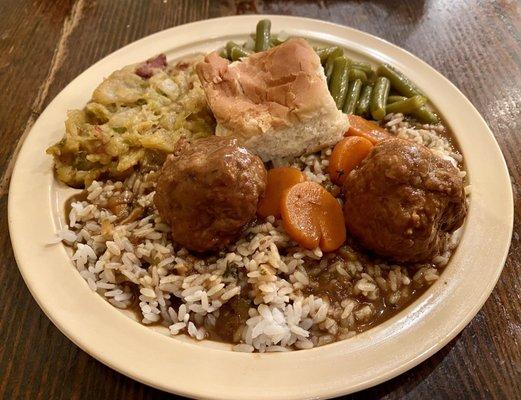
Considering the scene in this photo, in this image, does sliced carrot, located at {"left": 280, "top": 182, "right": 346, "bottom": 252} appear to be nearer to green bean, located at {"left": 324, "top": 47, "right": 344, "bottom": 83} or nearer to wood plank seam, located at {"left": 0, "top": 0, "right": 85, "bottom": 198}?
green bean, located at {"left": 324, "top": 47, "right": 344, "bottom": 83}

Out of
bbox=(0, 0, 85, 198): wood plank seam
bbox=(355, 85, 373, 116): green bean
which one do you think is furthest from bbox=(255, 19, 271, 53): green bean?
bbox=(0, 0, 85, 198): wood plank seam

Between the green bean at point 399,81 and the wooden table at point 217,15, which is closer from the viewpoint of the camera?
the wooden table at point 217,15

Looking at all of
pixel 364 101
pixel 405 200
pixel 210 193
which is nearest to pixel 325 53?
pixel 364 101

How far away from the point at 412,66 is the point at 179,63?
229 cm

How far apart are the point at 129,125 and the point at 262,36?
5.67 feet

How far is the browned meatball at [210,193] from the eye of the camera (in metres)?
2.93

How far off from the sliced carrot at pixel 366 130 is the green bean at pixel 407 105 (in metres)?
0.25

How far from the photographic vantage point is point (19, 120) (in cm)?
467

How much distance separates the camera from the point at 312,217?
10.8 feet

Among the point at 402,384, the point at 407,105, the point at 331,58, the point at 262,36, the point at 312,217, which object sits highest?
the point at 262,36

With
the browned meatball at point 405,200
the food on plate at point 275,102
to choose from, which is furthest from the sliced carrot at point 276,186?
the browned meatball at point 405,200

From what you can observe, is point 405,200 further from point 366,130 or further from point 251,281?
point 366,130

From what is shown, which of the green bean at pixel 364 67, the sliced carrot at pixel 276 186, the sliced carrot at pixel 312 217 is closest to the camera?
the sliced carrot at pixel 312 217

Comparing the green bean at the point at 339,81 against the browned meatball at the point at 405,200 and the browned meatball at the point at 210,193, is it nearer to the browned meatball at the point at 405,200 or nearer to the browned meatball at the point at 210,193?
the browned meatball at the point at 405,200
